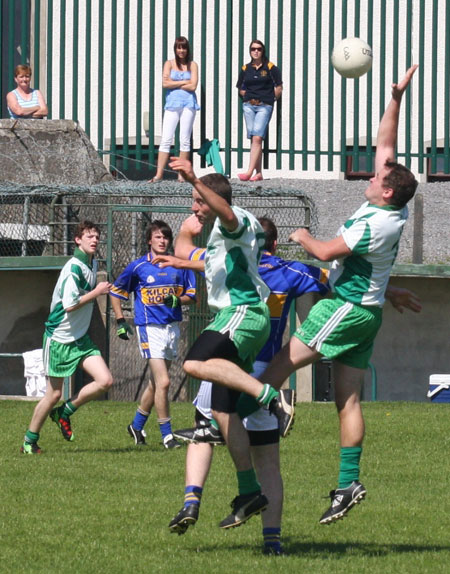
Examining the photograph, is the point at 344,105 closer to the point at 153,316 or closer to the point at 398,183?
the point at 153,316

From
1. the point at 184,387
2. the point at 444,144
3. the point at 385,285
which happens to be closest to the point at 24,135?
the point at 184,387

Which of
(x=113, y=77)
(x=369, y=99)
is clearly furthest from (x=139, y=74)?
(x=369, y=99)

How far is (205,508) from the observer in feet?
30.3

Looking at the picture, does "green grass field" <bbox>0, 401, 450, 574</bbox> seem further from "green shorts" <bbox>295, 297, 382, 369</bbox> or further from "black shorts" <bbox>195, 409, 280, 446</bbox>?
"green shorts" <bbox>295, 297, 382, 369</bbox>

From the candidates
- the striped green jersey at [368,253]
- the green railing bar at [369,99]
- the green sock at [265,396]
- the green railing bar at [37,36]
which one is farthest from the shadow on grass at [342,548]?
the green railing bar at [37,36]

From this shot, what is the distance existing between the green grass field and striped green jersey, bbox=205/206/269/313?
57.2 inches

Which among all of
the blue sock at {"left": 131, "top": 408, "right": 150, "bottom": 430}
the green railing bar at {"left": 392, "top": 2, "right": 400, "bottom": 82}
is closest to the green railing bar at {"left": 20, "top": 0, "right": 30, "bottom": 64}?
the green railing bar at {"left": 392, "top": 2, "right": 400, "bottom": 82}

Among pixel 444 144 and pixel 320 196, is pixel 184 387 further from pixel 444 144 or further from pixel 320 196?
pixel 444 144

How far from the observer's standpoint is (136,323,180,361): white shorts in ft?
42.1

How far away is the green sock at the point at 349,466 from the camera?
792 centimetres

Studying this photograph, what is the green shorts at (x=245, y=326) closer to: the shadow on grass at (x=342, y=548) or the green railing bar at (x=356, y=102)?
the shadow on grass at (x=342, y=548)

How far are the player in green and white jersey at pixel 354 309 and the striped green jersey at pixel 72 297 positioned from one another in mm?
4563

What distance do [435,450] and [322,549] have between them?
15.1ft

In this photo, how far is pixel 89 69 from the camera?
2222cm
